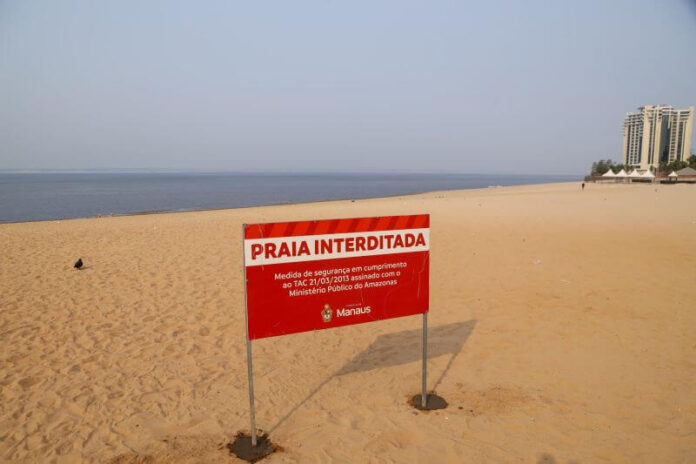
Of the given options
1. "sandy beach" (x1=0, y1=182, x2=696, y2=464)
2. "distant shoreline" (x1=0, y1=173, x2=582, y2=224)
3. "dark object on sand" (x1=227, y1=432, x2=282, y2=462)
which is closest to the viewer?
"dark object on sand" (x1=227, y1=432, x2=282, y2=462)

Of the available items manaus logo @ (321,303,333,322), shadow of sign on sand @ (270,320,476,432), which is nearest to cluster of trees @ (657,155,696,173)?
shadow of sign on sand @ (270,320,476,432)

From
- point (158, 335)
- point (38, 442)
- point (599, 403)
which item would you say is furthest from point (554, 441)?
point (158, 335)

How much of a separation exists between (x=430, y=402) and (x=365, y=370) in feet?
3.43

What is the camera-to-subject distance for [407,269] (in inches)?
162

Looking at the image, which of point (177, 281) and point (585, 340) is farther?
point (177, 281)

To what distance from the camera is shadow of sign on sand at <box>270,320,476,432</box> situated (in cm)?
516

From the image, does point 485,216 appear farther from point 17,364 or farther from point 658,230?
point 17,364

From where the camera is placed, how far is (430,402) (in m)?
4.25

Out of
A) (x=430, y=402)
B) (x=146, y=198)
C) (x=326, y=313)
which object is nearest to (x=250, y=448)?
(x=326, y=313)

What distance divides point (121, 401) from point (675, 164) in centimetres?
10599

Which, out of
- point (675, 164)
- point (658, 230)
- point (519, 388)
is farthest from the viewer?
point (675, 164)

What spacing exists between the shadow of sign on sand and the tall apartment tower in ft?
433

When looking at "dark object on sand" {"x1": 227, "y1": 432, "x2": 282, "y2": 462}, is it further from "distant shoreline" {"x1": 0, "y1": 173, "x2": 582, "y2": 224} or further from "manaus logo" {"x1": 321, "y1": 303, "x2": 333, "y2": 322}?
"distant shoreline" {"x1": 0, "y1": 173, "x2": 582, "y2": 224}

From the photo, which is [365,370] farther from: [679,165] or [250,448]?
[679,165]
